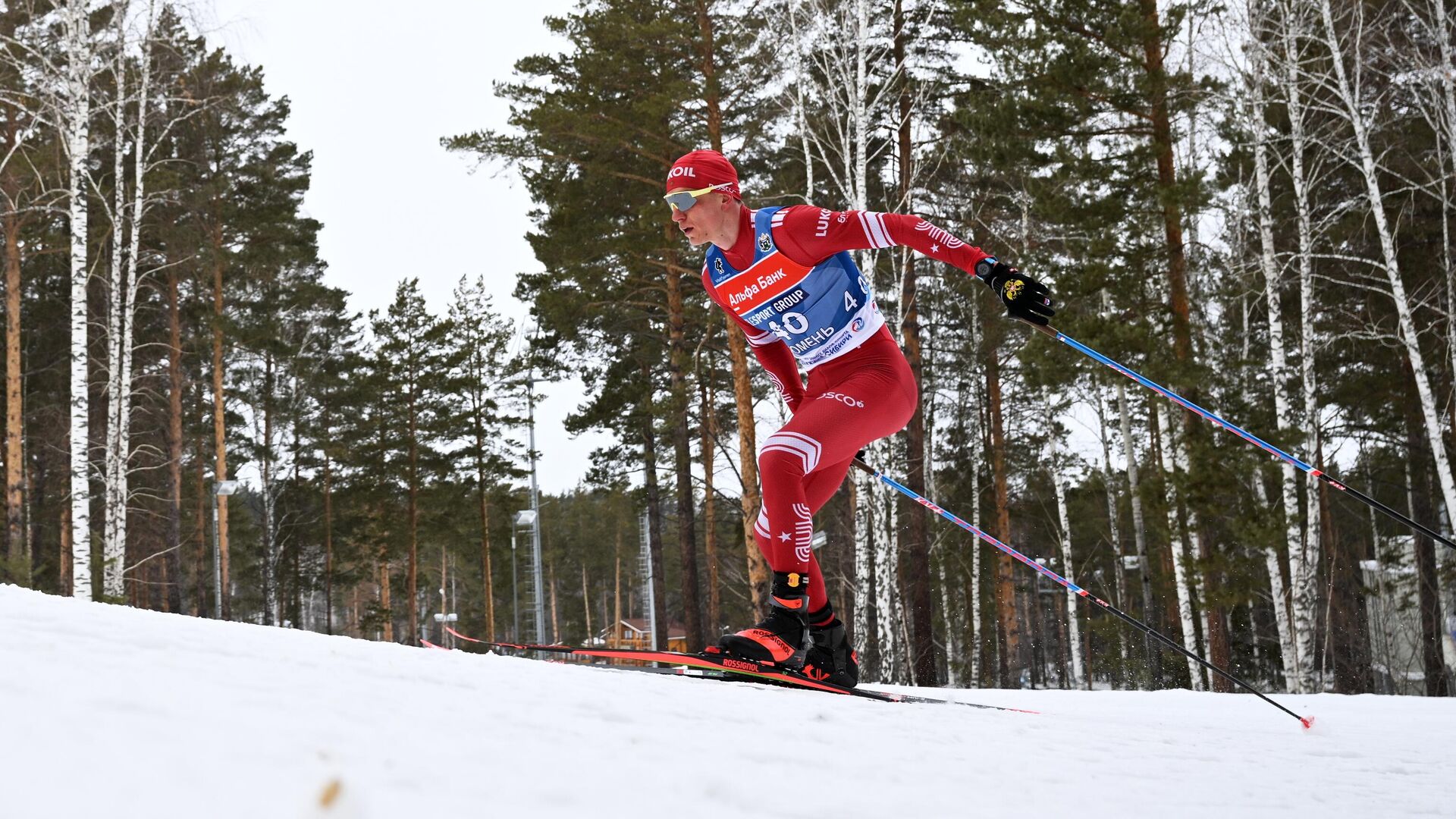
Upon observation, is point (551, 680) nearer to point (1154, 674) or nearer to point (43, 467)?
point (1154, 674)

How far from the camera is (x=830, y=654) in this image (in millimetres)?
4281

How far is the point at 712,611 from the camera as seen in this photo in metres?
28.7

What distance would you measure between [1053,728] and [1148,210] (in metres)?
11.5

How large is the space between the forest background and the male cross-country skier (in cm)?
924

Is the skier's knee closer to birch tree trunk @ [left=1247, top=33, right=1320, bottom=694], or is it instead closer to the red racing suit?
the red racing suit

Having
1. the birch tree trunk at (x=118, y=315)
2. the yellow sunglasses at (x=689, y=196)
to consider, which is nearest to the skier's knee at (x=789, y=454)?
the yellow sunglasses at (x=689, y=196)

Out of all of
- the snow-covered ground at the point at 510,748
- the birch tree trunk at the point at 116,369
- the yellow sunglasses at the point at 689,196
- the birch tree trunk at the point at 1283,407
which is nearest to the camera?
the snow-covered ground at the point at 510,748

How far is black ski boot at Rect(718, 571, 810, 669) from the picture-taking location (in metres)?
4.06

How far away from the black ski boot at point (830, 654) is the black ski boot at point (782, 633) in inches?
2.0

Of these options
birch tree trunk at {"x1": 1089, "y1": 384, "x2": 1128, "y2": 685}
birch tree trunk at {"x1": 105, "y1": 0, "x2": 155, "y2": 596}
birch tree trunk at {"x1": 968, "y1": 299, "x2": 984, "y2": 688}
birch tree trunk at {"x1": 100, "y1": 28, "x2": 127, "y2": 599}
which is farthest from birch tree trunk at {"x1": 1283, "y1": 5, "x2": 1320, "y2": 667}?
birch tree trunk at {"x1": 100, "y1": 28, "x2": 127, "y2": 599}

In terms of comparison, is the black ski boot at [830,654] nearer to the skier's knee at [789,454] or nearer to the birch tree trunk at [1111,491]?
the skier's knee at [789,454]

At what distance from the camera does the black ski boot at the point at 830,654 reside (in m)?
4.20

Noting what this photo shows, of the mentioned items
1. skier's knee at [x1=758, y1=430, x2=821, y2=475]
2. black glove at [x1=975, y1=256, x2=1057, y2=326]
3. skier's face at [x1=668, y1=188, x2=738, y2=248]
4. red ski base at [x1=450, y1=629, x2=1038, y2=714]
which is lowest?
red ski base at [x1=450, y1=629, x2=1038, y2=714]

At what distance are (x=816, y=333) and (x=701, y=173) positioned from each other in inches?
30.4
